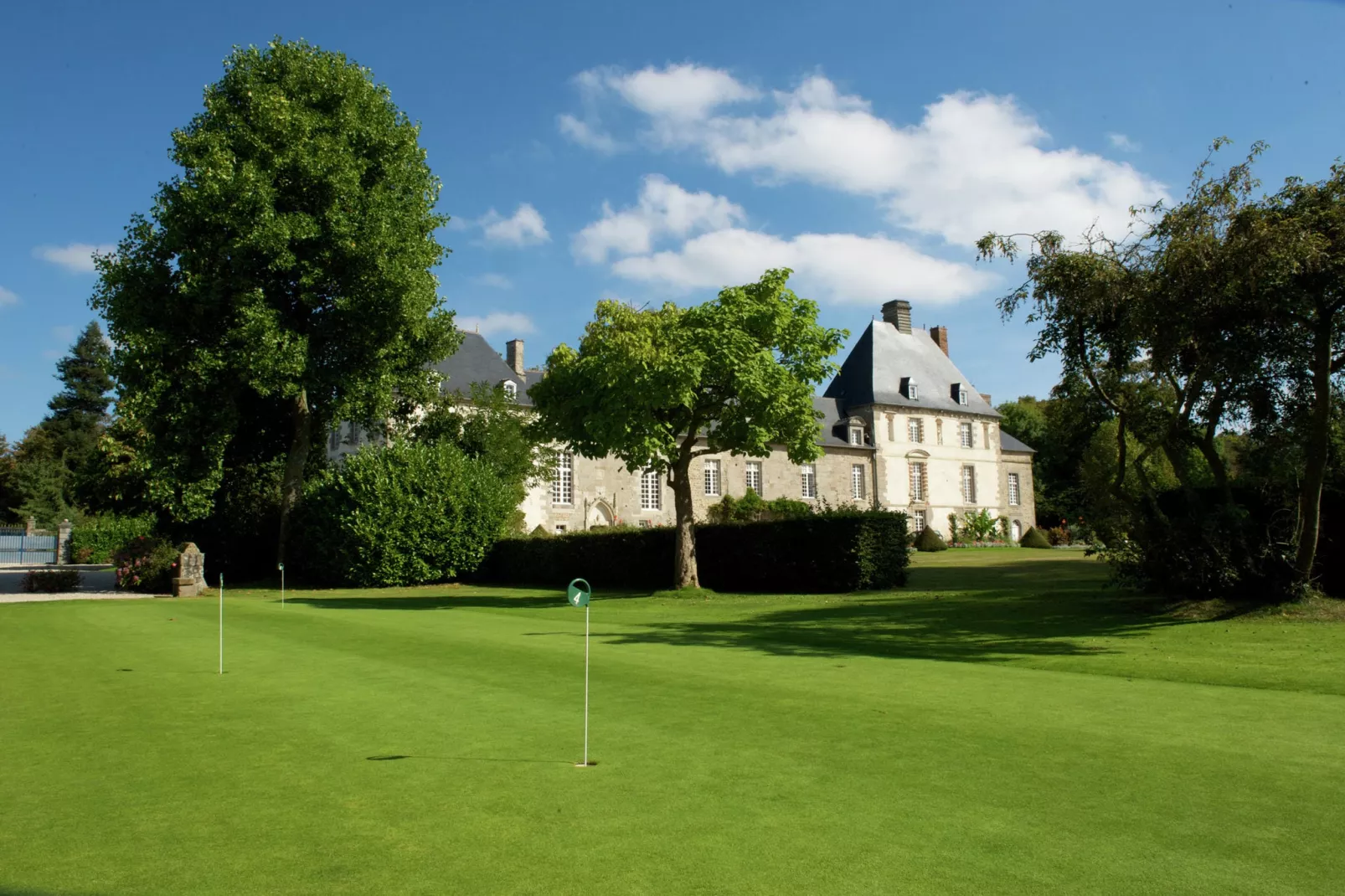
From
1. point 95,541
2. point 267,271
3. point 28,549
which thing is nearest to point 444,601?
point 267,271

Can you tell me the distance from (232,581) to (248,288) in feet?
43.5

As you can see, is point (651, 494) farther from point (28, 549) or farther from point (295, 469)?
point (28, 549)

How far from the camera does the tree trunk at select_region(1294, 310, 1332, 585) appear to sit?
1578cm

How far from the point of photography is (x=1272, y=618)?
15812 mm

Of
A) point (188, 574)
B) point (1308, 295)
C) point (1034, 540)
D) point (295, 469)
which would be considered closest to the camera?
point (1308, 295)

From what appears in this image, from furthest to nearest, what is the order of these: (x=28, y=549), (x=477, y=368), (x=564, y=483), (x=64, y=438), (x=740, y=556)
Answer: (x=64, y=438) < (x=28, y=549) < (x=564, y=483) < (x=477, y=368) < (x=740, y=556)

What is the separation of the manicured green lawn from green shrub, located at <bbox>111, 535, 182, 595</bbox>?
20149 mm

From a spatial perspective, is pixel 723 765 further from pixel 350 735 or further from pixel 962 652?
pixel 962 652

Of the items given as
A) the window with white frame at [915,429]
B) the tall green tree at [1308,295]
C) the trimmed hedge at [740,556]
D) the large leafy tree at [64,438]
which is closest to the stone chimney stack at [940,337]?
the window with white frame at [915,429]

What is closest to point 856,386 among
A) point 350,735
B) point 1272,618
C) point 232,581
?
point 232,581

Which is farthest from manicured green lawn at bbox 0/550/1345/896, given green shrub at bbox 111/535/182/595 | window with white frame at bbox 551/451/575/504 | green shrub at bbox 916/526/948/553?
green shrub at bbox 916/526/948/553

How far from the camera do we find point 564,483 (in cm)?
5109

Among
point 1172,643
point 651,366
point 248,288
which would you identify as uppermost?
point 248,288

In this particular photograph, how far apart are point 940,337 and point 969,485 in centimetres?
1115
